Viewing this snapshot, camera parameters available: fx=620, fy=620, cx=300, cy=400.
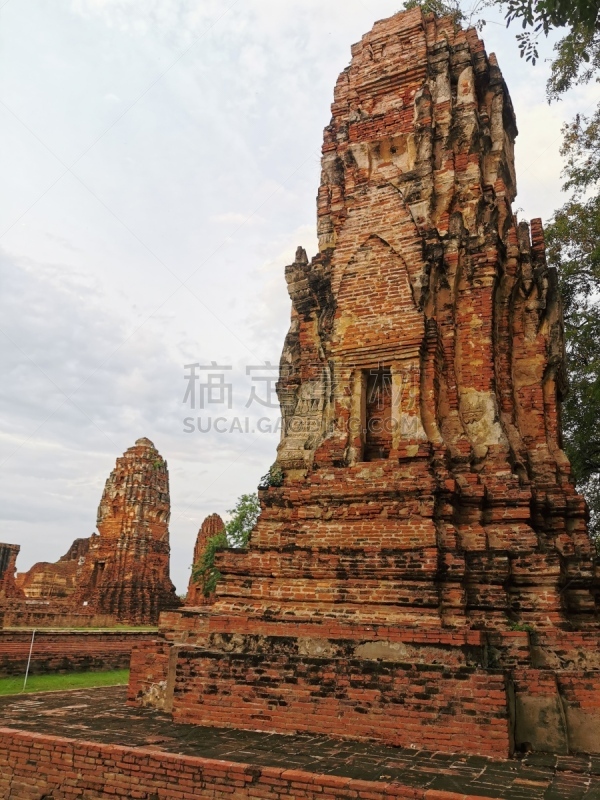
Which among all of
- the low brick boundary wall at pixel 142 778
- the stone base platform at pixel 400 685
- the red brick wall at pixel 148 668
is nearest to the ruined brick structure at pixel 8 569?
the red brick wall at pixel 148 668

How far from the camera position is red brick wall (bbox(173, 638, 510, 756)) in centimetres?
517

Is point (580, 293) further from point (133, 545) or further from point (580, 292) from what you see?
point (133, 545)

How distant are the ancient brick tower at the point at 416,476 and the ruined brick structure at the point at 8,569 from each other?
73.3 ft

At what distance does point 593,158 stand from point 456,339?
8.82m

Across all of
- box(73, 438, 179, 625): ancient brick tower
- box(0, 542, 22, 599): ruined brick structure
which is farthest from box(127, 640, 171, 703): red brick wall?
box(0, 542, 22, 599): ruined brick structure

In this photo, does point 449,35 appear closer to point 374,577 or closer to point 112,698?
point 374,577

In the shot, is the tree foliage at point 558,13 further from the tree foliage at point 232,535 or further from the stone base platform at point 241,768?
the tree foliage at point 232,535

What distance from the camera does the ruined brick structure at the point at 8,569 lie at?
26.8 meters

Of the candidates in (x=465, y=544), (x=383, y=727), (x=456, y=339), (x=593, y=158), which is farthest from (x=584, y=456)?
(x=383, y=727)

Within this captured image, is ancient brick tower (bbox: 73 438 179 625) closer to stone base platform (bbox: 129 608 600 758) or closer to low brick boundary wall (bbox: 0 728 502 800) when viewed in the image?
stone base platform (bbox: 129 608 600 758)

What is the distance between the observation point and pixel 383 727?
17.9 feet

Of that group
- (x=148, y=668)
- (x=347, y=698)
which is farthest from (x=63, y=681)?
(x=347, y=698)

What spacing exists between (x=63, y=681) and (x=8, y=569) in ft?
55.2

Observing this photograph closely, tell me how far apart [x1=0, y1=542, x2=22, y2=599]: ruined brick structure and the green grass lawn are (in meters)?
14.9
